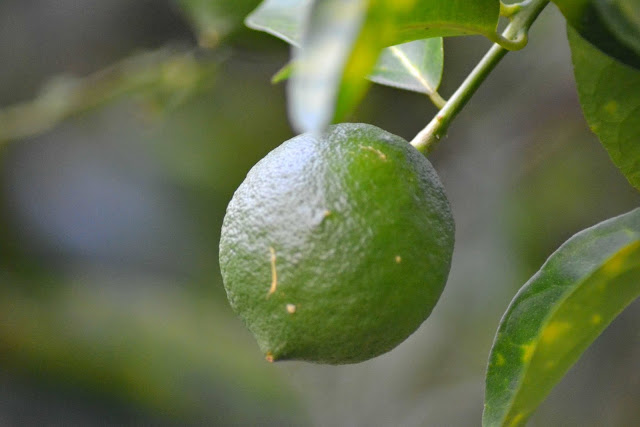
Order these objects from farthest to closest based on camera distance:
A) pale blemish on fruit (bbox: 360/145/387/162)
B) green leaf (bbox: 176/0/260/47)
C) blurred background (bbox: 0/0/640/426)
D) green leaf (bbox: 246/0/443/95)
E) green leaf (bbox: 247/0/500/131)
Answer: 1. blurred background (bbox: 0/0/640/426)
2. green leaf (bbox: 176/0/260/47)
3. green leaf (bbox: 246/0/443/95)
4. pale blemish on fruit (bbox: 360/145/387/162)
5. green leaf (bbox: 247/0/500/131)

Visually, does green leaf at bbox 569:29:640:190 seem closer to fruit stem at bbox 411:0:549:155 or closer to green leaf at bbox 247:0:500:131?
fruit stem at bbox 411:0:549:155

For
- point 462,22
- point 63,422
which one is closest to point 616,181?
point 462,22

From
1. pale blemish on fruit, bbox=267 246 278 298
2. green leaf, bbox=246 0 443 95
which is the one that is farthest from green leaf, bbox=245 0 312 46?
pale blemish on fruit, bbox=267 246 278 298

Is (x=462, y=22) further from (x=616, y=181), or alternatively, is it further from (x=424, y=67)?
(x=616, y=181)

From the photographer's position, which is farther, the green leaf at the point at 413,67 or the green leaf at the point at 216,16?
the green leaf at the point at 216,16

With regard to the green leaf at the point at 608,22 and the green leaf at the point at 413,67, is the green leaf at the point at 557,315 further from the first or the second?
the green leaf at the point at 413,67

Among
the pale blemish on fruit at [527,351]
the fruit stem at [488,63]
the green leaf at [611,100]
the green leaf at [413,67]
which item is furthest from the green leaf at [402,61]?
the pale blemish on fruit at [527,351]
